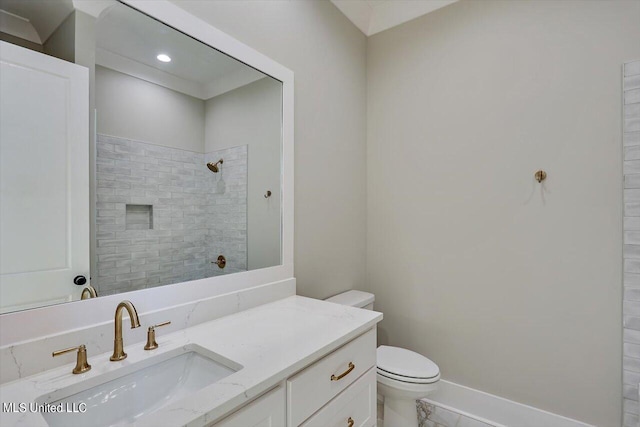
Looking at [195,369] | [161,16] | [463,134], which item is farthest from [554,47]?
[195,369]

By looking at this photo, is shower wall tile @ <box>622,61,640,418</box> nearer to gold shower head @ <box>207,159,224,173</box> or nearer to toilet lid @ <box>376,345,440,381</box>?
toilet lid @ <box>376,345,440,381</box>

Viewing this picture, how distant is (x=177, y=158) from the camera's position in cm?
116

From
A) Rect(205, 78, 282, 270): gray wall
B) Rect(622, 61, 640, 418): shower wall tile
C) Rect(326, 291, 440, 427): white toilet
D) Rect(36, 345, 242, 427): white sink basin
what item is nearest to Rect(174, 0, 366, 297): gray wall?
Rect(205, 78, 282, 270): gray wall

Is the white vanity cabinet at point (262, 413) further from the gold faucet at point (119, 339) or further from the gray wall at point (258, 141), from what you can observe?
the gray wall at point (258, 141)

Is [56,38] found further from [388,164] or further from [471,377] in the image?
[471,377]

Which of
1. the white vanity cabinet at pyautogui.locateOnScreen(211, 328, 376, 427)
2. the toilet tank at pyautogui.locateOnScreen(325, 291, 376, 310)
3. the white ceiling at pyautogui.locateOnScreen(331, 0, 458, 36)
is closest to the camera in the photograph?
the white vanity cabinet at pyautogui.locateOnScreen(211, 328, 376, 427)

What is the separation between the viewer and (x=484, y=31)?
1.84 m

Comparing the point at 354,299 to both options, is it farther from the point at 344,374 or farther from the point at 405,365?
the point at 344,374

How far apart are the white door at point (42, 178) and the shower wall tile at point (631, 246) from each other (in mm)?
2269

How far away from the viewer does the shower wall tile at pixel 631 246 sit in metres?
1.42

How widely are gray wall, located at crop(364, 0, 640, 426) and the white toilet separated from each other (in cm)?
45

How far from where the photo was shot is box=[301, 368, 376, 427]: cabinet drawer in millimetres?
943

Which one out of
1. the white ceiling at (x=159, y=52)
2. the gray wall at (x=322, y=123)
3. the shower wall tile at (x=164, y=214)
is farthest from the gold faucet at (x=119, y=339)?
the gray wall at (x=322, y=123)

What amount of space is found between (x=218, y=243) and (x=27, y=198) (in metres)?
0.62
